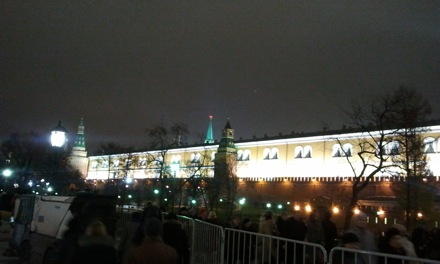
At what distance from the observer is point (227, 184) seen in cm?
7338

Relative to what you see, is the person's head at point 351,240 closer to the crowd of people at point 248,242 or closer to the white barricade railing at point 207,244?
the crowd of people at point 248,242

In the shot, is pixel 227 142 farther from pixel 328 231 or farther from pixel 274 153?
pixel 328 231

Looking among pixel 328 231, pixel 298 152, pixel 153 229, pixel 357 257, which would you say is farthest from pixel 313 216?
pixel 298 152

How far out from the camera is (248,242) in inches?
355

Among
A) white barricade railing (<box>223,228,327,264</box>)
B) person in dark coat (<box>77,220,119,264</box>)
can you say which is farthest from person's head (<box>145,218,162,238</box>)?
white barricade railing (<box>223,228,327,264</box>)

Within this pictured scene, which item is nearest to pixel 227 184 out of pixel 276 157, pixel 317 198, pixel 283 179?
pixel 317 198

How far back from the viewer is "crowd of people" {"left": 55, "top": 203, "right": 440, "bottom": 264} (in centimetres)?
579

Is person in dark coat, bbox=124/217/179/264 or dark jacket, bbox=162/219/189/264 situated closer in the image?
person in dark coat, bbox=124/217/179/264

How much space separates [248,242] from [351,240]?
2.18m

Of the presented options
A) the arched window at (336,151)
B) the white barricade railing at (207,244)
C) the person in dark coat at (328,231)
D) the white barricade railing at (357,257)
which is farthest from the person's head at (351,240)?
the arched window at (336,151)

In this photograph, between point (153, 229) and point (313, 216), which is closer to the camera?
point (153, 229)

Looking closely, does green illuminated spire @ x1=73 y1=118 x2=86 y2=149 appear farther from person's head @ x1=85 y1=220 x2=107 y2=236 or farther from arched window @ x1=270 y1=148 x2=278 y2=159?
person's head @ x1=85 y1=220 x2=107 y2=236

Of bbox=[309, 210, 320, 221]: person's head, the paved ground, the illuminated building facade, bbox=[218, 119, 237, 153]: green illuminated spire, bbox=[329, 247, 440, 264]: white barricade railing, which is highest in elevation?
bbox=[218, 119, 237, 153]: green illuminated spire

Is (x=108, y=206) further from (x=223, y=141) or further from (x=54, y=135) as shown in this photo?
(x=223, y=141)
